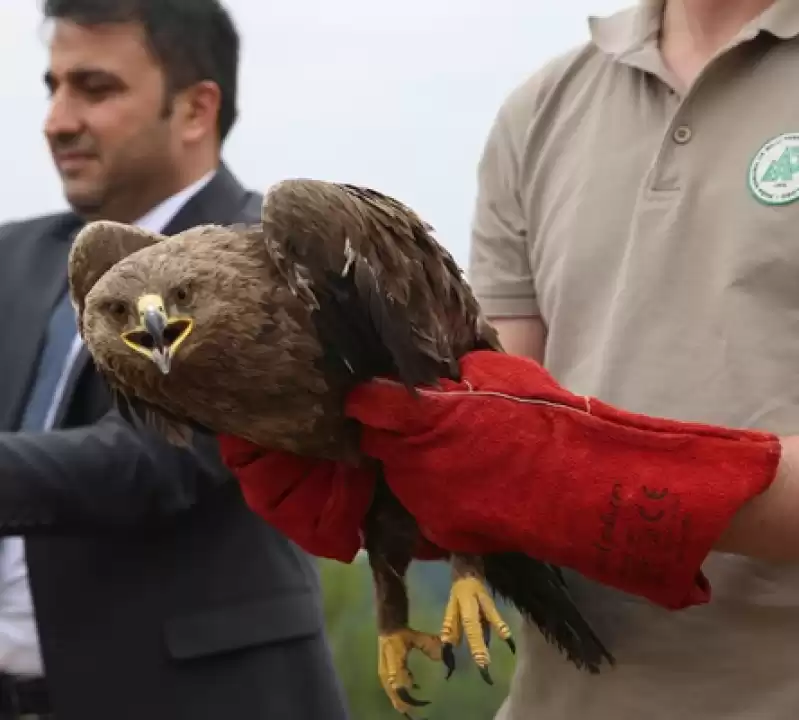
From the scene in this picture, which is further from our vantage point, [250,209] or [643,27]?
[250,209]

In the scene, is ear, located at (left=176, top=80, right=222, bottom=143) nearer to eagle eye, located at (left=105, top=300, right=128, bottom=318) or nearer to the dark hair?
the dark hair

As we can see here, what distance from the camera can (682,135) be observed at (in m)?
0.89

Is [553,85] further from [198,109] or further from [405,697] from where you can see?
[198,109]

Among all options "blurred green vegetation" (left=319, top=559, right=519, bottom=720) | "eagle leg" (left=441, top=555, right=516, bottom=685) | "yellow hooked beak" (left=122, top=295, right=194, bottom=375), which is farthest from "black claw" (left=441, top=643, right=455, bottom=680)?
"blurred green vegetation" (left=319, top=559, right=519, bottom=720)

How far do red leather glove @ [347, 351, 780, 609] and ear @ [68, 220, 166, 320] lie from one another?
35cm

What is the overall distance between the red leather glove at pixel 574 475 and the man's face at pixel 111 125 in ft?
2.60

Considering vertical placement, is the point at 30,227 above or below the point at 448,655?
above

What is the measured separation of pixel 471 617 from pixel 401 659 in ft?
0.47

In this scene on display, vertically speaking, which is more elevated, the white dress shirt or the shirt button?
the shirt button

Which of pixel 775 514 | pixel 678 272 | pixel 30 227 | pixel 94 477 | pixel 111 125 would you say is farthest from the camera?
pixel 30 227

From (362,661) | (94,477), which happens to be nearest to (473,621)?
(94,477)

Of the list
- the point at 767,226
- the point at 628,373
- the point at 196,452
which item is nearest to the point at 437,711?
the point at 196,452

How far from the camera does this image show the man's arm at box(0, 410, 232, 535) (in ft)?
4.04

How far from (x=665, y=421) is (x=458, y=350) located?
0.25 meters
